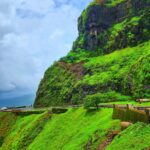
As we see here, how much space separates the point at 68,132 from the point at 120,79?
163 feet

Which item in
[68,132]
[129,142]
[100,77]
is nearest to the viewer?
[129,142]

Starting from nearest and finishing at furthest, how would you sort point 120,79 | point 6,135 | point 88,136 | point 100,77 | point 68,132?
point 88,136 → point 68,132 → point 6,135 → point 120,79 → point 100,77

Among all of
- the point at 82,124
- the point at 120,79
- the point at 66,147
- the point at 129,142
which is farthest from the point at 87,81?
the point at 129,142

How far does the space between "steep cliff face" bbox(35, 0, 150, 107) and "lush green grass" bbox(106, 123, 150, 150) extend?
57.3 meters

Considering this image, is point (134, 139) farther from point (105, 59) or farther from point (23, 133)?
point (105, 59)

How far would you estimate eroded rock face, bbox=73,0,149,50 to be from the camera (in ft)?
564

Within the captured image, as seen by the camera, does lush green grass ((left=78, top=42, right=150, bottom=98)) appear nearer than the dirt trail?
No

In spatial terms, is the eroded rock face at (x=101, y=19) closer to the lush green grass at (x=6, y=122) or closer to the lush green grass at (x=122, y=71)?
the lush green grass at (x=122, y=71)

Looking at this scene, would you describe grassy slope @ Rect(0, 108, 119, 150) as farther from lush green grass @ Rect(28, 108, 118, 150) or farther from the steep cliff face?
the steep cliff face

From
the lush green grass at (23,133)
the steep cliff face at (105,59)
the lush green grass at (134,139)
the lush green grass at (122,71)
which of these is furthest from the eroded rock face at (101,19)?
the lush green grass at (134,139)

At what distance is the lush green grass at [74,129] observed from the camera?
6650 cm

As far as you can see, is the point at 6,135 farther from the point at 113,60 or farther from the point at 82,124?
the point at 113,60

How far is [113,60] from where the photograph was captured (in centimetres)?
14375

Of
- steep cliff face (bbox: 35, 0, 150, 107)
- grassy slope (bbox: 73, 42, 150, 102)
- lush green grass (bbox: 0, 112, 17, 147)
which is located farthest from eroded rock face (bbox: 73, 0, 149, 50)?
lush green grass (bbox: 0, 112, 17, 147)
